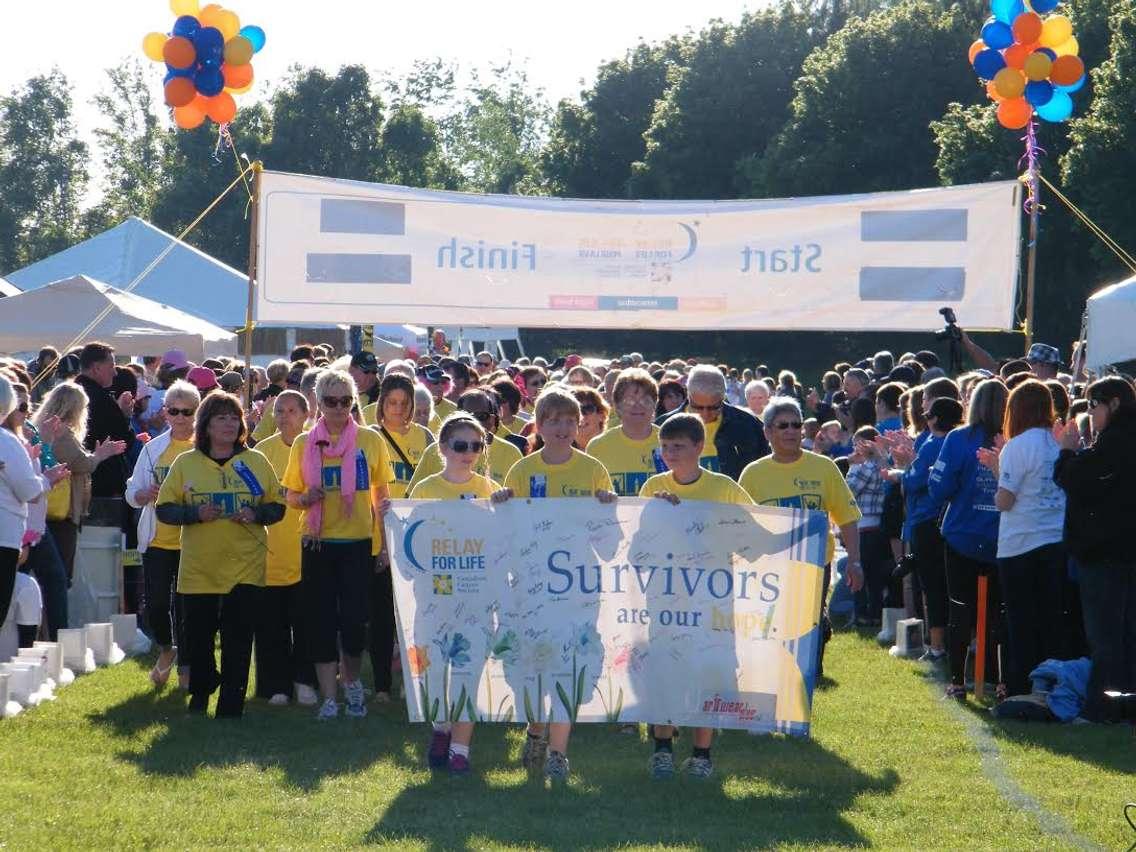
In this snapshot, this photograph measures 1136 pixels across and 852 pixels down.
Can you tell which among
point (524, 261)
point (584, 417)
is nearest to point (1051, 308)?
point (524, 261)

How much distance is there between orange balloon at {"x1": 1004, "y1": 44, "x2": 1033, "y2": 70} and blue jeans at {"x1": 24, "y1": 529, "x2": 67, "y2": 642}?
8950 mm

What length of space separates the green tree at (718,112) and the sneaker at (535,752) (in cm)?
5469

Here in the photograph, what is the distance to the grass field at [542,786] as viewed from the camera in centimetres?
704

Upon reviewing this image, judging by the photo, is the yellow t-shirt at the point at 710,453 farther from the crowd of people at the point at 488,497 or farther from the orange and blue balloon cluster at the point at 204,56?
the orange and blue balloon cluster at the point at 204,56

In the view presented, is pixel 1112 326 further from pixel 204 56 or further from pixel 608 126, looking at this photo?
pixel 608 126

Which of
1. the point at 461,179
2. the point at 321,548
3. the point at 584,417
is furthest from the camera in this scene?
the point at 461,179

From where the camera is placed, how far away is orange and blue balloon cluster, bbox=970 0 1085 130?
48.7 feet

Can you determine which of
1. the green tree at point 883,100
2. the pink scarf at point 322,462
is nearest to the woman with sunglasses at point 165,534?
the pink scarf at point 322,462

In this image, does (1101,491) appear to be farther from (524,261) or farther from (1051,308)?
(1051,308)

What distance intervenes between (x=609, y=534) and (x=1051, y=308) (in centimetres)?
4214

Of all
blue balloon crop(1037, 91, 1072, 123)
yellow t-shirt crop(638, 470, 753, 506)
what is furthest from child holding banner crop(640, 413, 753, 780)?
blue balloon crop(1037, 91, 1072, 123)

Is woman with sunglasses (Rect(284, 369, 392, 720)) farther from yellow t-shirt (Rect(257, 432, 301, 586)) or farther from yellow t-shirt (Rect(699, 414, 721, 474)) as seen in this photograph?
yellow t-shirt (Rect(699, 414, 721, 474))

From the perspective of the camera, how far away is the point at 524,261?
16.1 meters

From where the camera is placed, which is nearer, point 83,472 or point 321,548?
point 321,548
